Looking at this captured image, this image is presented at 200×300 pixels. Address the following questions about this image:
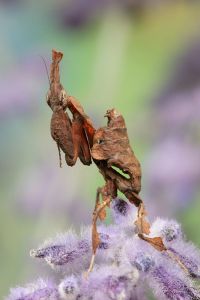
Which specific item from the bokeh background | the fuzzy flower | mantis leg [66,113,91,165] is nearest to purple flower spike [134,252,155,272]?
the fuzzy flower

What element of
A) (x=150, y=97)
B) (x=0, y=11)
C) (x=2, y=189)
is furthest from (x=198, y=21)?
(x=2, y=189)

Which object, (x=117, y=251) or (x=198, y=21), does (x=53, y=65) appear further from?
(x=198, y=21)

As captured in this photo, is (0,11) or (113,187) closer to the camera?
(113,187)

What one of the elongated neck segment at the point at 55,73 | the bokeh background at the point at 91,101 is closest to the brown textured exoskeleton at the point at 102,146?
the elongated neck segment at the point at 55,73

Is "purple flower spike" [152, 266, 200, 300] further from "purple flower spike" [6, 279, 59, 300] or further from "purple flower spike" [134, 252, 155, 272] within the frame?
"purple flower spike" [6, 279, 59, 300]

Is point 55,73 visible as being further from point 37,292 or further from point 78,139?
point 37,292

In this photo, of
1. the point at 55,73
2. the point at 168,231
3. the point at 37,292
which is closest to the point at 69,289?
the point at 37,292

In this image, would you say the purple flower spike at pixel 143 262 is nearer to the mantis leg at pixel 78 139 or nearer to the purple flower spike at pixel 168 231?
the purple flower spike at pixel 168 231
